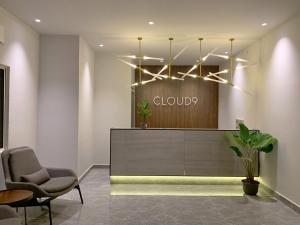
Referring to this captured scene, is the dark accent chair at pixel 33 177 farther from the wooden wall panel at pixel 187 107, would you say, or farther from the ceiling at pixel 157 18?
the wooden wall panel at pixel 187 107

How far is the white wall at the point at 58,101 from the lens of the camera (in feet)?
21.1

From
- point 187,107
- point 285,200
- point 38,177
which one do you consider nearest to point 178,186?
point 285,200

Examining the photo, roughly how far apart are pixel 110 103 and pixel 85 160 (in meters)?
1.80

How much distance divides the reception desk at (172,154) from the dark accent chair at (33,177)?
164cm

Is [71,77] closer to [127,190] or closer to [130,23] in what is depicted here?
[130,23]

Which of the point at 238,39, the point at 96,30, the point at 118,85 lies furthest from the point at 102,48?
the point at 238,39

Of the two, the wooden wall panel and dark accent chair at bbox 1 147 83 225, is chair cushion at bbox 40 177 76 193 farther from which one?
the wooden wall panel

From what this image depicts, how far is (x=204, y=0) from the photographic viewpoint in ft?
14.5

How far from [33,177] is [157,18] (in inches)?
123

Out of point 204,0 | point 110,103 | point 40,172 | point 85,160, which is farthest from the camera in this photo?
point 110,103

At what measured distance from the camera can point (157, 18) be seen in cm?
532

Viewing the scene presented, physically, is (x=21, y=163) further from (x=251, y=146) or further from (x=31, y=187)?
(x=251, y=146)

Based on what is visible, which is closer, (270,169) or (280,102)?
(280,102)

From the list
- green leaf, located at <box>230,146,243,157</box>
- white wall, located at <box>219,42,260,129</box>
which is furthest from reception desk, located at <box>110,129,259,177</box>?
white wall, located at <box>219,42,260,129</box>
